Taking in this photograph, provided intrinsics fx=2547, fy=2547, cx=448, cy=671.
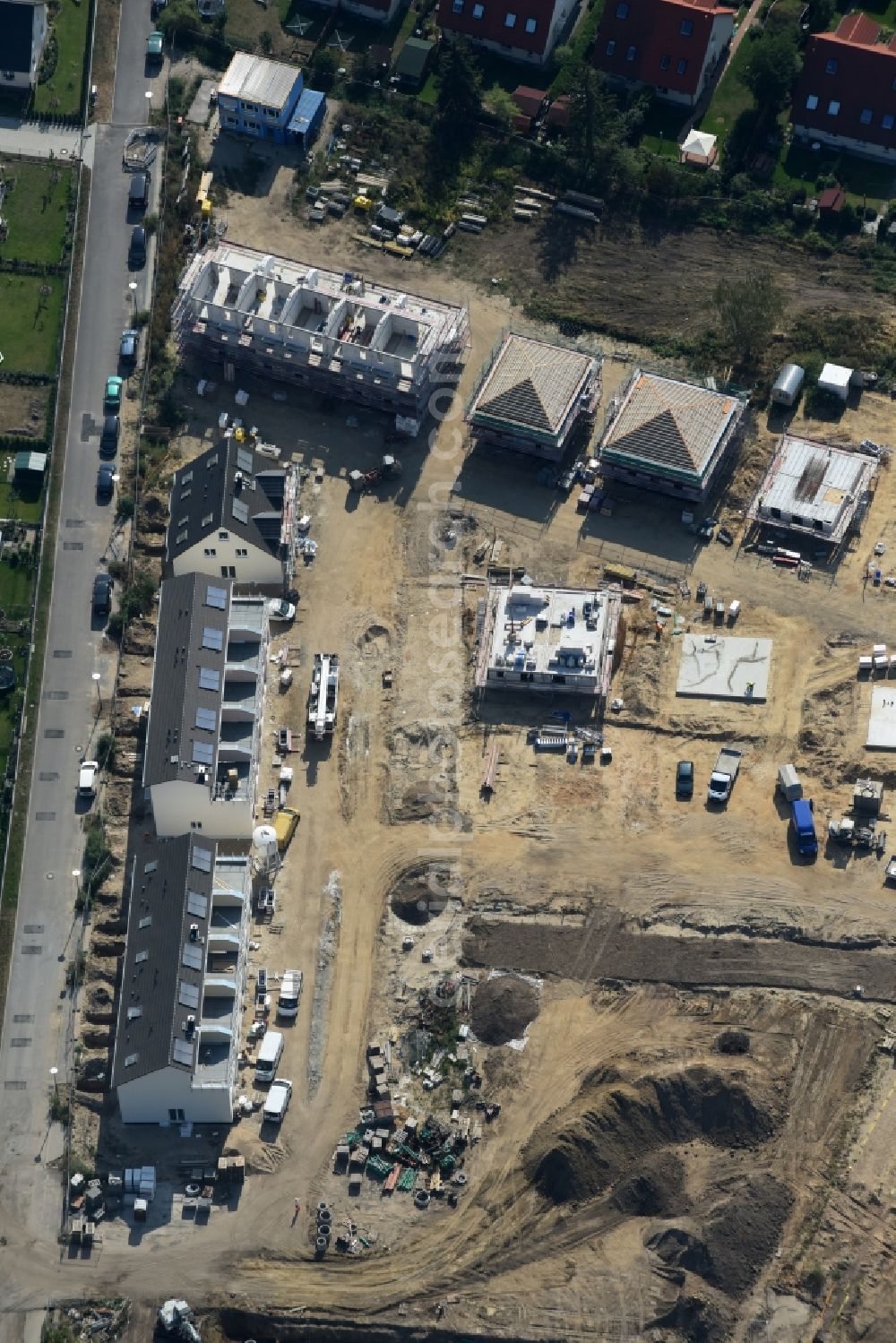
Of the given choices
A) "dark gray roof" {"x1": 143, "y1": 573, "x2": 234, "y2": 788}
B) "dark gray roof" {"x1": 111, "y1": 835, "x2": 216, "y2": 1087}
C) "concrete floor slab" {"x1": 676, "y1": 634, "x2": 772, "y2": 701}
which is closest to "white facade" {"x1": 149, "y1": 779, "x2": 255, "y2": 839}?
"dark gray roof" {"x1": 143, "y1": 573, "x2": 234, "y2": 788}

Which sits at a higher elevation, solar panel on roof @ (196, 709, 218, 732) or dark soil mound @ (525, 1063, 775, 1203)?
solar panel on roof @ (196, 709, 218, 732)

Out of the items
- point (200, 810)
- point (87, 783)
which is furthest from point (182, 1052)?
point (87, 783)

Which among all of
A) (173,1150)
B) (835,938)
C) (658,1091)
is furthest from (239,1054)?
(835,938)

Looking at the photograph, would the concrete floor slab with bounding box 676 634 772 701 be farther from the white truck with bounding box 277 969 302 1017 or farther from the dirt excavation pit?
the white truck with bounding box 277 969 302 1017

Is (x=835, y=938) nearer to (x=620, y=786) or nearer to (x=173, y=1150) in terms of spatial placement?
(x=620, y=786)

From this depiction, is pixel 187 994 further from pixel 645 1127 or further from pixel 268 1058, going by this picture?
pixel 645 1127

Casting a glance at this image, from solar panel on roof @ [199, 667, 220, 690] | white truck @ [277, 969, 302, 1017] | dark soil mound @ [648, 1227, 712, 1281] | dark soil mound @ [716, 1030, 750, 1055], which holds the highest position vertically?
solar panel on roof @ [199, 667, 220, 690]

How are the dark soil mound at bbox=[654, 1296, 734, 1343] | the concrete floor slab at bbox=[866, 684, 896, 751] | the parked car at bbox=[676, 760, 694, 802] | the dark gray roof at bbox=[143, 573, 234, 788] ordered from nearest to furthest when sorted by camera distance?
the dark soil mound at bbox=[654, 1296, 734, 1343]
the dark gray roof at bbox=[143, 573, 234, 788]
the concrete floor slab at bbox=[866, 684, 896, 751]
the parked car at bbox=[676, 760, 694, 802]
